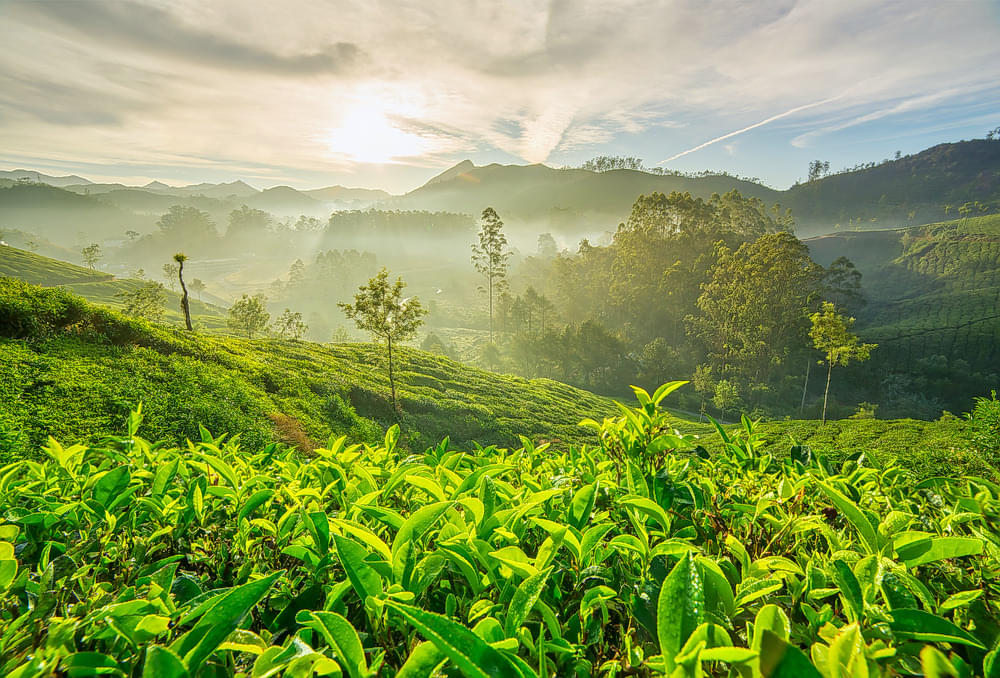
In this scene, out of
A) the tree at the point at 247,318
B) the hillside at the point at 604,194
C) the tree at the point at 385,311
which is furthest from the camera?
the hillside at the point at 604,194

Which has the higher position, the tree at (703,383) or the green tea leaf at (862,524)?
the green tea leaf at (862,524)

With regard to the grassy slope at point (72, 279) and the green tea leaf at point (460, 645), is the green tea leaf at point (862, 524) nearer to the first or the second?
the green tea leaf at point (460, 645)

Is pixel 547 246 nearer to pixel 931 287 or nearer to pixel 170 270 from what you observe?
pixel 931 287

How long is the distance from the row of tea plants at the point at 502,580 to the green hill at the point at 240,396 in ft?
16.9

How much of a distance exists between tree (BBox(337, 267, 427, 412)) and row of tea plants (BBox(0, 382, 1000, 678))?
1626cm

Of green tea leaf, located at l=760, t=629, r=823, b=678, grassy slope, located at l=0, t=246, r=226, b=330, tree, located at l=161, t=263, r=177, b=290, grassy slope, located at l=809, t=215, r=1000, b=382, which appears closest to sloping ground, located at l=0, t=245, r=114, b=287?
grassy slope, located at l=0, t=246, r=226, b=330

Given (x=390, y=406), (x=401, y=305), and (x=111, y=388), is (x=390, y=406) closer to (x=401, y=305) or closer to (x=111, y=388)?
(x=401, y=305)

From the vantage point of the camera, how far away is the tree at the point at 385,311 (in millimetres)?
17375

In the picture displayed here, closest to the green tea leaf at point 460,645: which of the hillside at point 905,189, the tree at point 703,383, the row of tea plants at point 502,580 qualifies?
the row of tea plants at point 502,580

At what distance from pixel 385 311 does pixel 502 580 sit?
A: 17.6 meters

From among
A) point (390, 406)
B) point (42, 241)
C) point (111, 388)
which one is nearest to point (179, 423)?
point (111, 388)

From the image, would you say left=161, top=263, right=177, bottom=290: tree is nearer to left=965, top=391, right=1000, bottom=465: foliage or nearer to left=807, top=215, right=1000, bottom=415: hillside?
left=965, top=391, right=1000, bottom=465: foliage

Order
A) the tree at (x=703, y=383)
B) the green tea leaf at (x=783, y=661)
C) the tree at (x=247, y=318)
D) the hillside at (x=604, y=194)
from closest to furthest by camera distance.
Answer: the green tea leaf at (x=783, y=661), the tree at (x=703, y=383), the tree at (x=247, y=318), the hillside at (x=604, y=194)

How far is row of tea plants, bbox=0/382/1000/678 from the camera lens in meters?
0.56
